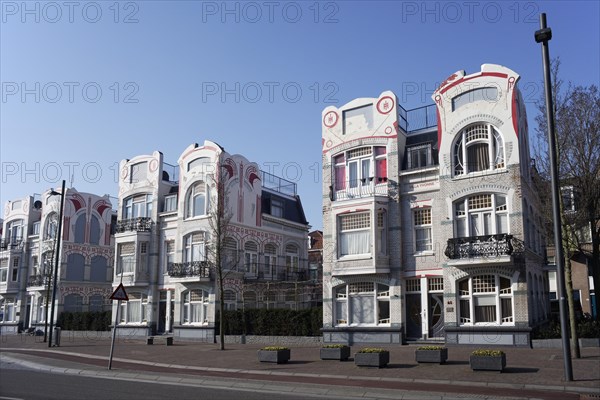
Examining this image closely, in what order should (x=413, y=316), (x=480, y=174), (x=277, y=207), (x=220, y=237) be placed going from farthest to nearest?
(x=277, y=207), (x=220, y=237), (x=413, y=316), (x=480, y=174)

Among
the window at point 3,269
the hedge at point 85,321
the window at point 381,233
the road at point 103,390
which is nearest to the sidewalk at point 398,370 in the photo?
the road at point 103,390

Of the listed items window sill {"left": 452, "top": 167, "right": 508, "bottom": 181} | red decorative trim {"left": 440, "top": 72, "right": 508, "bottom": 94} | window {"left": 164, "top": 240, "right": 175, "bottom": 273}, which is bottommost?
window {"left": 164, "top": 240, "right": 175, "bottom": 273}

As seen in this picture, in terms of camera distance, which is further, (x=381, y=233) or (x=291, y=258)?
(x=291, y=258)

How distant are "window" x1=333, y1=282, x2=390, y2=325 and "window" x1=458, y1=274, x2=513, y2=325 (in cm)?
394

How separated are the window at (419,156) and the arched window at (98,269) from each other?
3219cm

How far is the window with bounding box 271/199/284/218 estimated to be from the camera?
4244 cm

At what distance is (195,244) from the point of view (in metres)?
37.2

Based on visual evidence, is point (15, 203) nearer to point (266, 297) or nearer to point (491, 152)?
point (266, 297)

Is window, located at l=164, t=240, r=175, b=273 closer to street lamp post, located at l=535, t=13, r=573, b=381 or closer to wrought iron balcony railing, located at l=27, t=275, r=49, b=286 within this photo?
wrought iron balcony railing, located at l=27, t=275, r=49, b=286

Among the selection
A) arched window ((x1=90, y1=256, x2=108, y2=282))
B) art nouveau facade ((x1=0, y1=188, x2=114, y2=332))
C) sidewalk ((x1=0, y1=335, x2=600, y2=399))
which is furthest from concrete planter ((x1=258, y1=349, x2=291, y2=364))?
arched window ((x1=90, y1=256, x2=108, y2=282))

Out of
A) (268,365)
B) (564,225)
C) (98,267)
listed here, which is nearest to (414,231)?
(564,225)

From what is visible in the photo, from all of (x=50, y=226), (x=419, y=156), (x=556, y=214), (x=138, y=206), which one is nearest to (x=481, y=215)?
(x=419, y=156)

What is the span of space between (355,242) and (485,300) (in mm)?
7099

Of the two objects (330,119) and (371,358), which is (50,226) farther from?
(371,358)
